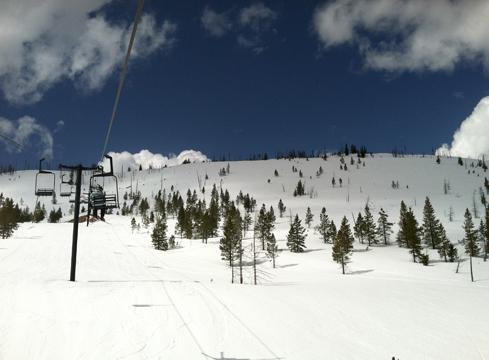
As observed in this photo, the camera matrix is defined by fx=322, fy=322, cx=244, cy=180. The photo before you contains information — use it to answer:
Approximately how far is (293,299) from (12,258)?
148 feet

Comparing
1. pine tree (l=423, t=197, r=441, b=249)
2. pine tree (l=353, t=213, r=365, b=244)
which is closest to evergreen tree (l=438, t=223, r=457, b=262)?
pine tree (l=423, t=197, r=441, b=249)

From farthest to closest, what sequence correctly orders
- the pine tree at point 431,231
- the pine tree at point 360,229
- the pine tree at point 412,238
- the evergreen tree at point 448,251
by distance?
the pine tree at point 360,229 < the pine tree at point 431,231 < the evergreen tree at point 448,251 < the pine tree at point 412,238

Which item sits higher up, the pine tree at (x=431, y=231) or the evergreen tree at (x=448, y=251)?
the pine tree at (x=431, y=231)

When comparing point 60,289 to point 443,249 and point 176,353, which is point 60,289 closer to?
point 176,353

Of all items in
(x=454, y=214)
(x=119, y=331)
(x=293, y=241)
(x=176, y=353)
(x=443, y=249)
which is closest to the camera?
(x=176, y=353)

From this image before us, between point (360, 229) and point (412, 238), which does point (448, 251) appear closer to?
point (412, 238)

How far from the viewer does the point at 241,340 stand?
1255cm

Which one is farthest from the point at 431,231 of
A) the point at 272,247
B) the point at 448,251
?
the point at 272,247

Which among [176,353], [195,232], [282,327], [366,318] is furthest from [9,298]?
[195,232]

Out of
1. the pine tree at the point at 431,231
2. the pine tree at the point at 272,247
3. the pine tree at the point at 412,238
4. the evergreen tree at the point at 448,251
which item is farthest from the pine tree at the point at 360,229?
the pine tree at the point at 272,247

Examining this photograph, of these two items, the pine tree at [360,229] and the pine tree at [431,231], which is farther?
the pine tree at [360,229]

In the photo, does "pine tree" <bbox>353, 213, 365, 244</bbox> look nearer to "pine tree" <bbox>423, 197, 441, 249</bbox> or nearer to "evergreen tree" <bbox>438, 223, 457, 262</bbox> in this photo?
"pine tree" <bbox>423, 197, 441, 249</bbox>

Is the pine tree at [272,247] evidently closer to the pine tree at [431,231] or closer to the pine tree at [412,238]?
the pine tree at [412,238]

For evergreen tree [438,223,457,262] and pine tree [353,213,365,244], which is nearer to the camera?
evergreen tree [438,223,457,262]
